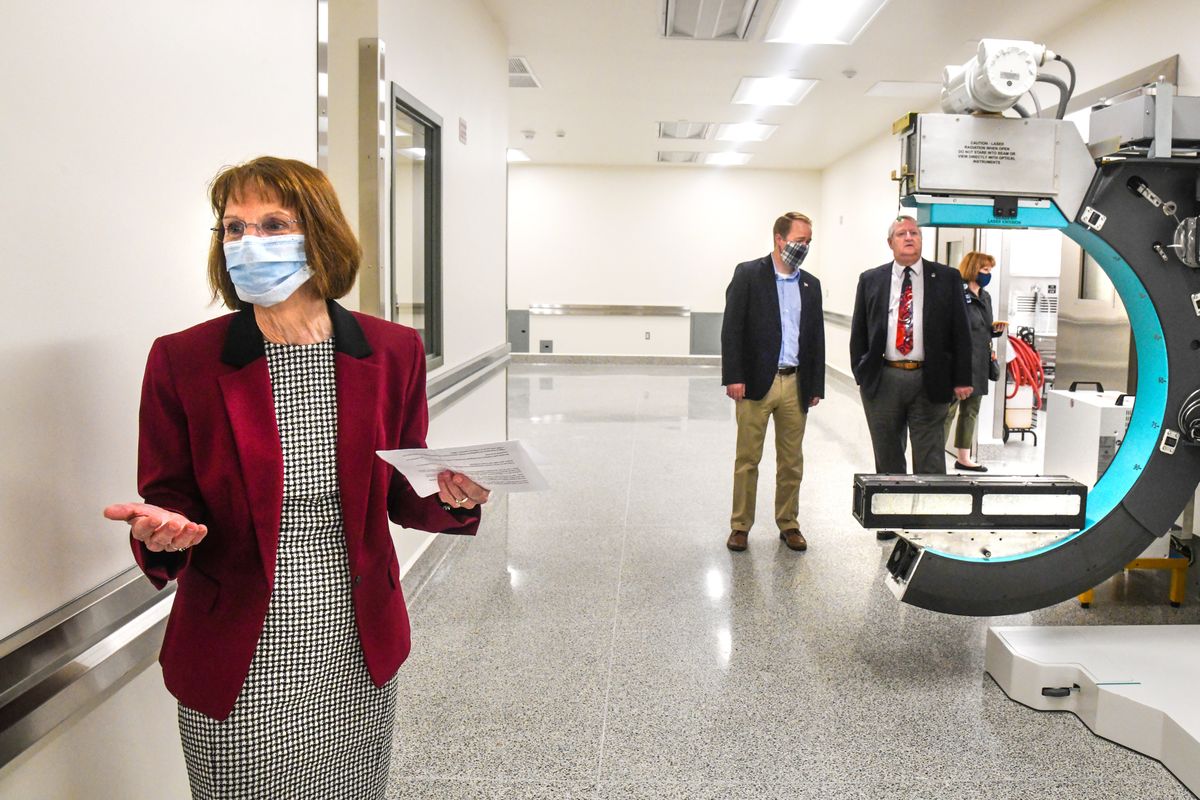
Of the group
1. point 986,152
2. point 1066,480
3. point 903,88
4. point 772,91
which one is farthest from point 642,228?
point 986,152

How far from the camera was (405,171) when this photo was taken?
4.29 metres

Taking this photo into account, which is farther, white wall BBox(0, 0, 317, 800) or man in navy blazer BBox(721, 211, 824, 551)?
man in navy blazer BBox(721, 211, 824, 551)

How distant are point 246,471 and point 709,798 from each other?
1.62 m

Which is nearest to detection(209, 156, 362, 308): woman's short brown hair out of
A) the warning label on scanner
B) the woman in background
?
the warning label on scanner

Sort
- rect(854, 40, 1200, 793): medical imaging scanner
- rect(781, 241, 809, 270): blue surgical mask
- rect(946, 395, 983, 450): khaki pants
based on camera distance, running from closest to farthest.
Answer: rect(854, 40, 1200, 793): medical imaging scanner → rect(781, 241, 809, 270): blue surgical mask → rect(946, 395, 983, 450): khaki pants

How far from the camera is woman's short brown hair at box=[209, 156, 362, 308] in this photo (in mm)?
1369

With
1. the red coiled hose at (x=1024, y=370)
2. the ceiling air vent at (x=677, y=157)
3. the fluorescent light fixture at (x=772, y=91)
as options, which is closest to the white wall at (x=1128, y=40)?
the fluorescent light fixture at (x=772, y=91)

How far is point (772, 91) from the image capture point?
827cm

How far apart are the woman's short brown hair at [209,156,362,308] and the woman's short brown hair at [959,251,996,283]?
214 inches

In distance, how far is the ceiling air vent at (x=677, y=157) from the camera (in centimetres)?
1223

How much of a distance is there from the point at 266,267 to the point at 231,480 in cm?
33

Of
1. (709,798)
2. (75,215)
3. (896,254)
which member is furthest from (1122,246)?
(75,215)

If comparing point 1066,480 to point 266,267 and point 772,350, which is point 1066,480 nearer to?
point 772,350

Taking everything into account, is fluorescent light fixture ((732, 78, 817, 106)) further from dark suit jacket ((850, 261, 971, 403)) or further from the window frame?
the window frame
